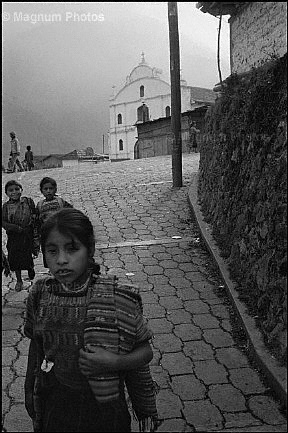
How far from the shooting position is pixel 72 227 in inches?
64.4

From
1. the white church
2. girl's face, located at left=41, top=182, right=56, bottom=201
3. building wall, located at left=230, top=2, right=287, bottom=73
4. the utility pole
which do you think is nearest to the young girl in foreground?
girl's face, located at left=41, top=182, right=56, bottom=201

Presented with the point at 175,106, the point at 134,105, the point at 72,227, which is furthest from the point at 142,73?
the point at 72,227

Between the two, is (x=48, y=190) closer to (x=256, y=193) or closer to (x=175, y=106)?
(x=256, y=193)

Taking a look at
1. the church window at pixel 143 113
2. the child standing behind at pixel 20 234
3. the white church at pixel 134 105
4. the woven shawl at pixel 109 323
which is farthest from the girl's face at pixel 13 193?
the church window at pixel 143 113

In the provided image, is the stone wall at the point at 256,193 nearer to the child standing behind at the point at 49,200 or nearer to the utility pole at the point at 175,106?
the child standing behind at the point at 49,200

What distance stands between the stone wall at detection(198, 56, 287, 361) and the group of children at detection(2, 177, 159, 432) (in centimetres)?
140

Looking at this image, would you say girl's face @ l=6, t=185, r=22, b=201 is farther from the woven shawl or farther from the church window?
the church window

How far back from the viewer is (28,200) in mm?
3652

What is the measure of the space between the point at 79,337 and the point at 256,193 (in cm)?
283

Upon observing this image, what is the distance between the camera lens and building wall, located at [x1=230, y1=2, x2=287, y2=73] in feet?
14.1

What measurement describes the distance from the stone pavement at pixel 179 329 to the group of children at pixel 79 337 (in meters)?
0.18

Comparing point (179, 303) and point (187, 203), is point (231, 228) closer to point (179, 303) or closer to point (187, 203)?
point (179, 303)

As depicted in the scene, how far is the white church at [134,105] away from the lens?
133 feet

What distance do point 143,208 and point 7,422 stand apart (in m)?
5.92
